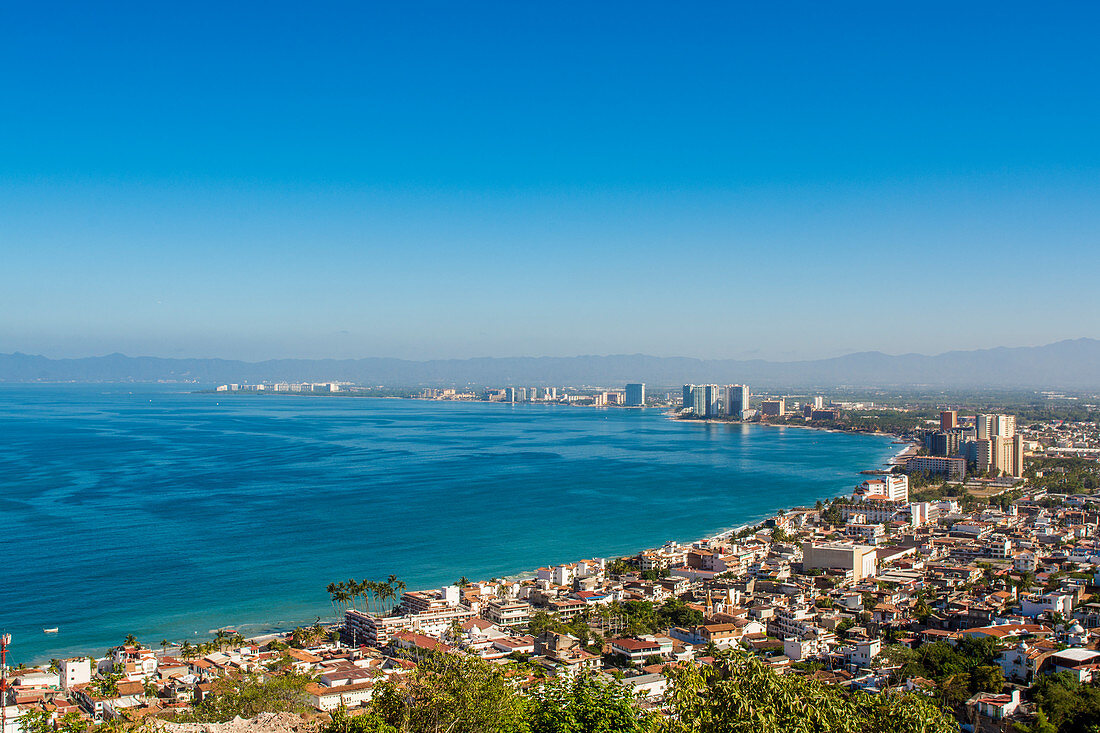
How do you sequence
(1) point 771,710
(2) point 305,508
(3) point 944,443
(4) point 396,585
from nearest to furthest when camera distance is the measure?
(1) point 771,710
(4) point 396,585
(2) point 305,508
(3) point 944,443

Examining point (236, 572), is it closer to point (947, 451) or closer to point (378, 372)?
point (947, 451)

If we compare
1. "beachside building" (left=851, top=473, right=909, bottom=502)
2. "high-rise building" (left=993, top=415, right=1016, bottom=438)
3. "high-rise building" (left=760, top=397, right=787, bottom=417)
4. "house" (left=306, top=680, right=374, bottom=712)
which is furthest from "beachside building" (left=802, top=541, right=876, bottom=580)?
"high-rise building" (left=760, top=397, right=787, bottom=417)

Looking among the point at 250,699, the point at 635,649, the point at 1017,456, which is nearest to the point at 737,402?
the point at 1017,456

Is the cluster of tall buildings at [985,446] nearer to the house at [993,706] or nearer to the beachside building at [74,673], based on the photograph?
the house at [993,706]

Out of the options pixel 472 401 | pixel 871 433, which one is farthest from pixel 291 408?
pixel 871 433

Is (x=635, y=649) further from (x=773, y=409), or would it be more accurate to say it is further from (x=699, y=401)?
(x=699, y=401)

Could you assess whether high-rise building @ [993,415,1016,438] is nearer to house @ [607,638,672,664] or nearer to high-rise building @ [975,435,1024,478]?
high-rise building @ [975,435,1024,478]
